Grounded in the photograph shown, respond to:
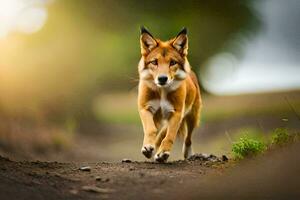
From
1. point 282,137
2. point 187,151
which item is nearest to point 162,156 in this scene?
point 282,137

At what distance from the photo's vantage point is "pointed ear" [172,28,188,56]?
4.62m

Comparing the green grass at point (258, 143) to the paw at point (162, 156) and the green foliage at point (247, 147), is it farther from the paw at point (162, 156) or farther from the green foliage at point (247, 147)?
the paw at point (162, 156)

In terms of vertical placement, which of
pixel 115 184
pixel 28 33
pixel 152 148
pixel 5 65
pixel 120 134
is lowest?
pixel 115 184

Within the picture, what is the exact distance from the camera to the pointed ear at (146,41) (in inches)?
182

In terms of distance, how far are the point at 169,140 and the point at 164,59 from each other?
553 millimetres

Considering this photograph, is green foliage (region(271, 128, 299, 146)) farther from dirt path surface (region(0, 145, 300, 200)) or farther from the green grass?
dirt path surface (region(0, 145, 300, 200))

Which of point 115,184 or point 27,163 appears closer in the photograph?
point 115,184

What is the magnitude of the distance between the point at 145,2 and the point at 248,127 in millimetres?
1242

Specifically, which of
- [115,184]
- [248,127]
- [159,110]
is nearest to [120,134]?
[159,110]

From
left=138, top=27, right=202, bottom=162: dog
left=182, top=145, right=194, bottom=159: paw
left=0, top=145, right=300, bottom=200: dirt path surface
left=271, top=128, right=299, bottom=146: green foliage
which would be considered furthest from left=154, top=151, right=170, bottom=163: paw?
left=182, top=145, right=194, bottom=159: paw

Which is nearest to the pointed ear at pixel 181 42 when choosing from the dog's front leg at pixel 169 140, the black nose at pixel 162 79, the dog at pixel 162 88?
the dog at pixel 162 88

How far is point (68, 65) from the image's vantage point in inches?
217

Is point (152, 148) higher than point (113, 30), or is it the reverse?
point (113, 30)

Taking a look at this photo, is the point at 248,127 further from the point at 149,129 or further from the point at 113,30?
the point at 113,30
